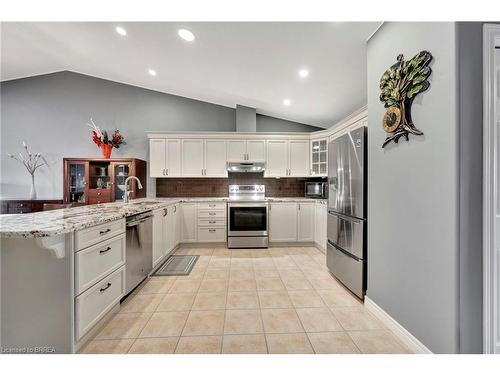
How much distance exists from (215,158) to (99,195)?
2.31 metres

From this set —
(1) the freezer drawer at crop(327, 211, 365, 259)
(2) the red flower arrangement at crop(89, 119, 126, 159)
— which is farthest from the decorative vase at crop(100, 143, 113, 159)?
(1) the freezer drawer at crop(327, 211, 365, 259)

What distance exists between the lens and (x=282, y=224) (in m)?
4.14

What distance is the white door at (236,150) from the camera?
439cm

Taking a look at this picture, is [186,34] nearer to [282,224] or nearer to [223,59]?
[223,59]

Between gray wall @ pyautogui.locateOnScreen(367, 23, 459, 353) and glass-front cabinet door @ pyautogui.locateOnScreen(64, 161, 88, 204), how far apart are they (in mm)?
4804

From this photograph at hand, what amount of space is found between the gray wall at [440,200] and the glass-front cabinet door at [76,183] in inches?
194

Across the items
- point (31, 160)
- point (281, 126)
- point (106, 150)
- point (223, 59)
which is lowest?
point (31, 160)

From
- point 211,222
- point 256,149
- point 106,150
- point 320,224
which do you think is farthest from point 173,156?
point 320,224

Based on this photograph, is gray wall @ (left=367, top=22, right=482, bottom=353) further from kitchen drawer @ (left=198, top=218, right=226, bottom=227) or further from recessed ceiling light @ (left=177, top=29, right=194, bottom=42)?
kitchen drawer @ (left=198, top=218, right=226, bottom=227)

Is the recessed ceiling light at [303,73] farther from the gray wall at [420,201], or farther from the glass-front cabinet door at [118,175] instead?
the glass-front cabinet door at [118,175]
